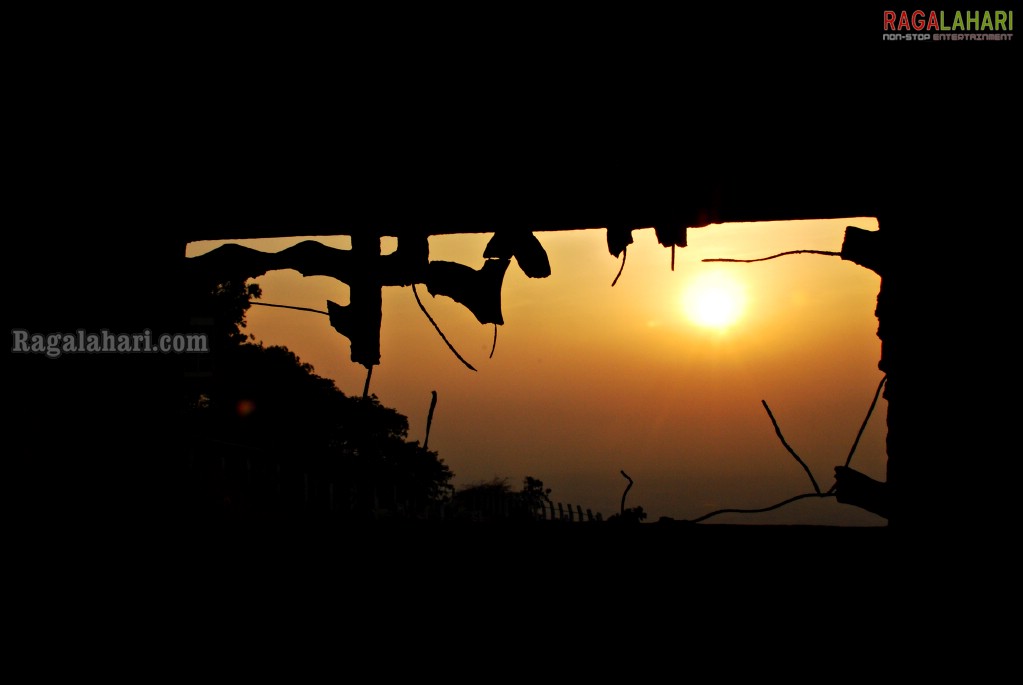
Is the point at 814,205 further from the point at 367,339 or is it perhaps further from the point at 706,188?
the point at 367,339

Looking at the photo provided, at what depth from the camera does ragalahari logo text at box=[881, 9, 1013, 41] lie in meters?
1.28

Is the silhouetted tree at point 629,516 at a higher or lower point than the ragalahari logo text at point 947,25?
lower

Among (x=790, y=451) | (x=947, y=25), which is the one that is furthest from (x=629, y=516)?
(x=947, y=25)

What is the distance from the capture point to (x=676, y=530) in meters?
1.26

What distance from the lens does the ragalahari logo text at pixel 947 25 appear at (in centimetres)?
→ 128

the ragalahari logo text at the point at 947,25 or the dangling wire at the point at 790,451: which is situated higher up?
the ragalahari logo text at the point at 947,25

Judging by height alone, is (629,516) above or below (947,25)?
below

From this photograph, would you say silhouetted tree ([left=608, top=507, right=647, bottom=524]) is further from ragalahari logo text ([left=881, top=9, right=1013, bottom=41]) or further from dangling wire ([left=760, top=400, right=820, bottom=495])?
ragalahari logo text ([left=881, top=9, right=1013, bottom=41])

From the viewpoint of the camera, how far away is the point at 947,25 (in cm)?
130

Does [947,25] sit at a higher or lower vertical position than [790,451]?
higher

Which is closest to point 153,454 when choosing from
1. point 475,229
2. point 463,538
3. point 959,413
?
point 463,538

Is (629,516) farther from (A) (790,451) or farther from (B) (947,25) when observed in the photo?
(B) (947,25)

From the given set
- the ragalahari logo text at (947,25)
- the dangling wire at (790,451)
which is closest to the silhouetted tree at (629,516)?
the dangling wire at (790,451)

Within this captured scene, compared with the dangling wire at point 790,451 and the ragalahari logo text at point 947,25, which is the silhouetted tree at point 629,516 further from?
the ragalahari logo text at point 947,25
